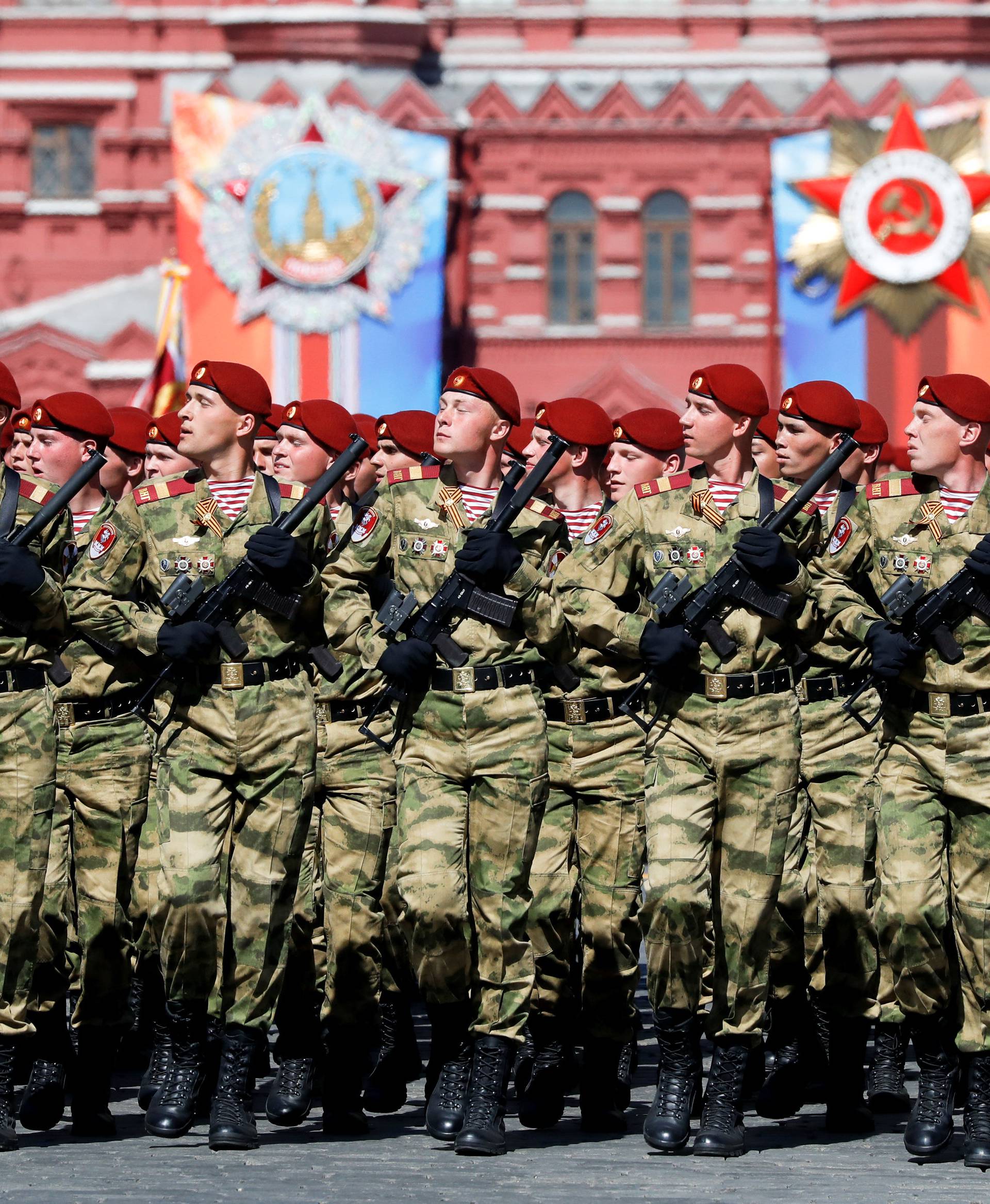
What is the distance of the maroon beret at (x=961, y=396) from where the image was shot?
7961 mm

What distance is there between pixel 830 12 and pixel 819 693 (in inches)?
915

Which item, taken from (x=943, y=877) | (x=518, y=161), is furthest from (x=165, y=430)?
(x=518, y=161)

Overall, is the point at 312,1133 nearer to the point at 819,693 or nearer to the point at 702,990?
the point at 702,990

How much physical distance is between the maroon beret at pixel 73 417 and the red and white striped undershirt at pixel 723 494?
1.89 m

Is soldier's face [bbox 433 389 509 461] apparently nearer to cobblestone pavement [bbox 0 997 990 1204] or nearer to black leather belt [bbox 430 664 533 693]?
black leather belt [bbox 430 664 533 693]

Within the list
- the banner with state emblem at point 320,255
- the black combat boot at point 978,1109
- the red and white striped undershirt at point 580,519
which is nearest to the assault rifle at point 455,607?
the red and white striped undershirt at point 580,519

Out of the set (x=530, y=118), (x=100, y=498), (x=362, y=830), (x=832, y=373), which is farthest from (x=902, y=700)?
(x=530, y=118)

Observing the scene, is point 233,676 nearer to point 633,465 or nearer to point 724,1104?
point 724,1104

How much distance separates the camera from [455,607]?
25.8ft

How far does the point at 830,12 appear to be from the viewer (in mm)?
30906

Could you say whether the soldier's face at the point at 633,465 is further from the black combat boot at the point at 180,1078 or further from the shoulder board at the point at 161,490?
the black combat boot at the point at 180,1078

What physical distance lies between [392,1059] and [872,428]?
309 centimetres

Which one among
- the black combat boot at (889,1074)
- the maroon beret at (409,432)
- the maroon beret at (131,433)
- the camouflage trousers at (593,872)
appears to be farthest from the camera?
the maroon beret at (131,433)

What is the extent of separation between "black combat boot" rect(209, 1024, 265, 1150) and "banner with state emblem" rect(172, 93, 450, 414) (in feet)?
72.0
